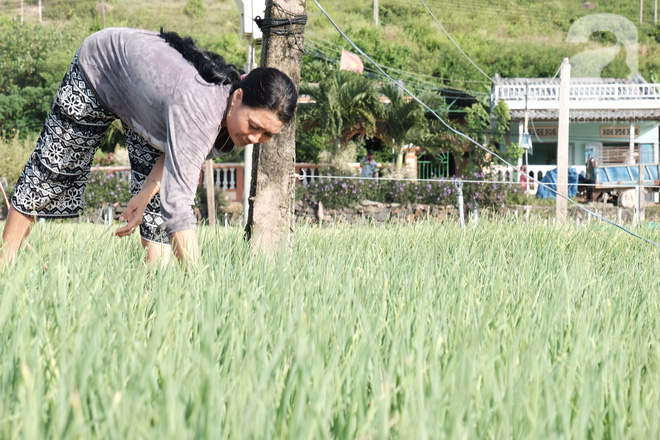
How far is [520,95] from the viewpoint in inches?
688

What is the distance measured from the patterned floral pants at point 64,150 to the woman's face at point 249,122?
22.0 inches

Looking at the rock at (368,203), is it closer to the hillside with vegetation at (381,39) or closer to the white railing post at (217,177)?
the white railing post at (217,177)

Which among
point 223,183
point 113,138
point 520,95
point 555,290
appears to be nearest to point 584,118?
point 520,95

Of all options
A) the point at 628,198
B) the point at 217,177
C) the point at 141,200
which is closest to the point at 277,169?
the point at 141,200

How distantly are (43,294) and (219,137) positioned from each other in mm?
933

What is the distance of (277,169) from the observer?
2.81m

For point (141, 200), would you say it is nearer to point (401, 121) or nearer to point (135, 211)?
point (135, 211)

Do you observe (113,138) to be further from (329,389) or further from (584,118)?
(329,389)

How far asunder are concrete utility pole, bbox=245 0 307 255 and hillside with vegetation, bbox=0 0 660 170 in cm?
1209

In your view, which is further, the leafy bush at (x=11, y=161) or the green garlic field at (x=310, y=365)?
the leafy bush at (x=11, y=161)

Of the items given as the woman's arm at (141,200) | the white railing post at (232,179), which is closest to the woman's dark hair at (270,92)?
the woman's arm at (141,200)

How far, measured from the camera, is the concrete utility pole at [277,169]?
279cm

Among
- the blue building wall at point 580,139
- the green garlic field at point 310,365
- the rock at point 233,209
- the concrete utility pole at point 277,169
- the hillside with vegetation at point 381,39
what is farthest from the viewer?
the hillside with vegetation at point 381,39

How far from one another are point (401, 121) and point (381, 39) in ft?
51.2
